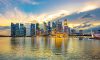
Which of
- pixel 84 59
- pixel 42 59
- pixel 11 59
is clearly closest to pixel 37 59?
pixel 42 59

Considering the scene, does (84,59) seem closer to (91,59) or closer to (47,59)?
(91,59)

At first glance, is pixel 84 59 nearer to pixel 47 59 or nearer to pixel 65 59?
pixel 65 59

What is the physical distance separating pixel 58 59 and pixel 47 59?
9.34 feet

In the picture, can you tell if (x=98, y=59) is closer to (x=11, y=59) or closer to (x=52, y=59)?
(x=52, y=59)

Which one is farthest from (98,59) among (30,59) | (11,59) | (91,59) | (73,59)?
(11,59)

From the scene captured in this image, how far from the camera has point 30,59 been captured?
6706cm

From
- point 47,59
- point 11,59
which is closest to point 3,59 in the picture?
A: point 11,59

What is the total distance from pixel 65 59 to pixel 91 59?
652cm

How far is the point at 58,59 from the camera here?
68625mm

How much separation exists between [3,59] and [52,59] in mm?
12003

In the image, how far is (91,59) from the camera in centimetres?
6825

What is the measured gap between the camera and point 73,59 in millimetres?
68688

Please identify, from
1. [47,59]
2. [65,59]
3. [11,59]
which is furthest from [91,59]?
[11,59]

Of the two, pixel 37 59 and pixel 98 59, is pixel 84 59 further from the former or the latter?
pixel 37 59
